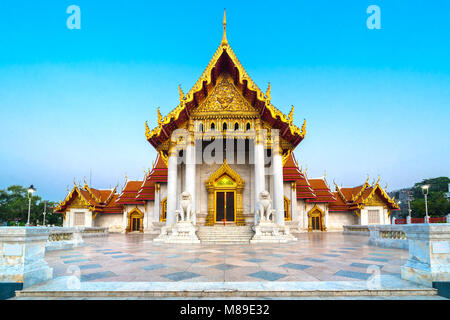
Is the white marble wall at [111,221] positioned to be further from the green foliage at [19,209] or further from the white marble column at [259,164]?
the green foliage at [19,209]

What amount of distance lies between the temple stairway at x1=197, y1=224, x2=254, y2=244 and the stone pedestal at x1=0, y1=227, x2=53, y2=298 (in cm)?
812

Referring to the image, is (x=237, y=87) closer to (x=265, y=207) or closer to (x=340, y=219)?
(x=265, y=207)

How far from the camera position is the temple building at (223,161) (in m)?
13.0

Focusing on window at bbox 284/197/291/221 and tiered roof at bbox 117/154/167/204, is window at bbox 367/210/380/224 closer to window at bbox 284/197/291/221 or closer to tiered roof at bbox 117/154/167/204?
window at bbox 284/197/291/221

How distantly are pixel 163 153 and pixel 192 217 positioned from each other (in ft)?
17.1

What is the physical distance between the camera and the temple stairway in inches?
439

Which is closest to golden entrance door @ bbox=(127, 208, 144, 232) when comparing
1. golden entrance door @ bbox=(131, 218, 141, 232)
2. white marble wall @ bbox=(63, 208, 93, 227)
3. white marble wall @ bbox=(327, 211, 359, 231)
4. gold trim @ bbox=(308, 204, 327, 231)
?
golden entrance door @ bbox=(131, 218, 141, 232)

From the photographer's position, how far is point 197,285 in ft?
10.9

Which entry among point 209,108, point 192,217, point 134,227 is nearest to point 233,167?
point 209,108

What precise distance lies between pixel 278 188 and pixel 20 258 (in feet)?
36.9

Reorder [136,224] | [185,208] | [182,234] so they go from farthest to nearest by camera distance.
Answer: [136,224]
[185,208]
[182,234]

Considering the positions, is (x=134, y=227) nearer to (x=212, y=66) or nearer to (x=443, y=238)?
(x=212, y=66)

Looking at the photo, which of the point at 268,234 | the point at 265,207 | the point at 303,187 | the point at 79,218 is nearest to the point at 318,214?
the point at 303,187

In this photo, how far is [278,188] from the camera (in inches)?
521
